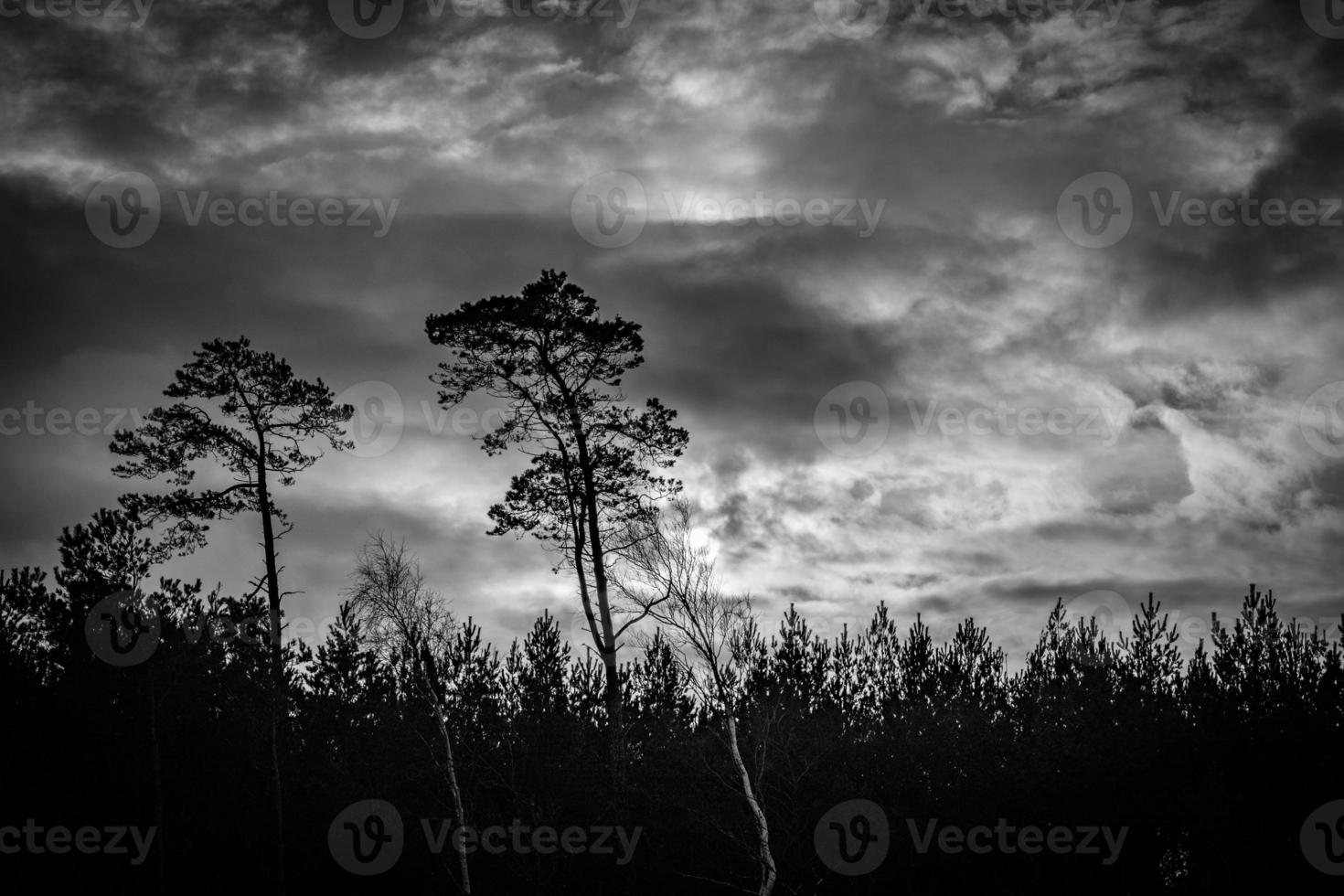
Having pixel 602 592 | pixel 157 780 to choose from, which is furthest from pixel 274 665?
pixel 602 592

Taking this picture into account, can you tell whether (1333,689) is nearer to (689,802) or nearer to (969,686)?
(969,686)

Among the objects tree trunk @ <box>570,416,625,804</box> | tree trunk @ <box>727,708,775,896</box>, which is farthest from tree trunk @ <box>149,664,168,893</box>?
tree trunk @ <box>727,708,775,896</box>

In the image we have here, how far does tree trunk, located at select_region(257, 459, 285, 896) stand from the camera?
96.2 feet

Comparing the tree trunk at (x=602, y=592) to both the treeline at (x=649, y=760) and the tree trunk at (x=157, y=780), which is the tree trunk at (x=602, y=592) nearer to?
the treeline at (x=649, y=760)

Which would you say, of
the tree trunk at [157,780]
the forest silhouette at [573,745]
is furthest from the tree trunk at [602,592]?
the tree trunk at [157,780]

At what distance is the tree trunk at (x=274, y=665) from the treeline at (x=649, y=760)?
423 millimetres

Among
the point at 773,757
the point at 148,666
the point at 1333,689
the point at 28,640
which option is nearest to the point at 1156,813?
the point at 1333,689

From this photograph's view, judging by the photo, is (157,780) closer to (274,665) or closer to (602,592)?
(274,665)

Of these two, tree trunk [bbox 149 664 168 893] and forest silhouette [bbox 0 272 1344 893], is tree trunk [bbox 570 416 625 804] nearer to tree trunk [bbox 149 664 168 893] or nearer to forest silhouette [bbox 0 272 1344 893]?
forest silhouette [bbox 0 272 1344 893]

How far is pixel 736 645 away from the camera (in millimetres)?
26078

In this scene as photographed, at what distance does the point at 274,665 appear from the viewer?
32.0m

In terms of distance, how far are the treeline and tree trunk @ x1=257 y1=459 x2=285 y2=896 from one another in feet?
1.39

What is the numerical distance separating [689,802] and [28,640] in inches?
905

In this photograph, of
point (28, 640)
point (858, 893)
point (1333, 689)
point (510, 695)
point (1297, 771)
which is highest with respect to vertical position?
point (28, 640)
